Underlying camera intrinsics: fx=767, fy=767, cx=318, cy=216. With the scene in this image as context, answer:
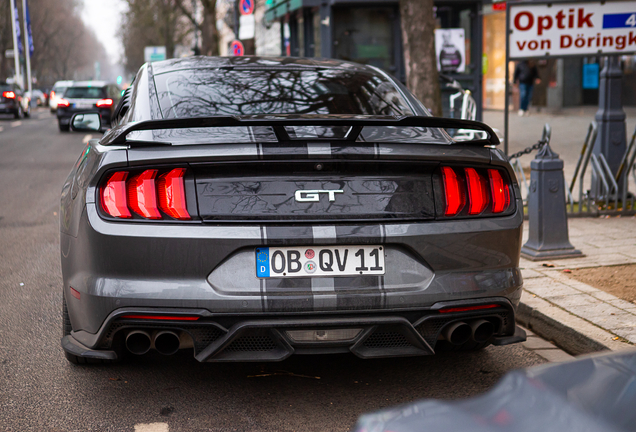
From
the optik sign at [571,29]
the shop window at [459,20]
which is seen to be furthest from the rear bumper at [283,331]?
the shop window at [459,20]

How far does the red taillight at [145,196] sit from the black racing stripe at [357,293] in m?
0.78

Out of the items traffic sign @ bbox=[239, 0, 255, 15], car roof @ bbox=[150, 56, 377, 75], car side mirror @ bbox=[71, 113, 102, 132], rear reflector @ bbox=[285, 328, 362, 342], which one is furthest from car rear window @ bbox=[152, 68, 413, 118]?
traffic sign @ bbox=[239, 0, 255, 15]

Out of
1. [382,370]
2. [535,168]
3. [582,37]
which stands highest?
[582,37]

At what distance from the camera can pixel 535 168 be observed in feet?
20.3

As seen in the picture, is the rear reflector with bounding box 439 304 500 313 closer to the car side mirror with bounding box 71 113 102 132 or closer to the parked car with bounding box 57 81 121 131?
the car side mirror with bounding box 71 113 102 132

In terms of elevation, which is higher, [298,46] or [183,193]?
[298,46]

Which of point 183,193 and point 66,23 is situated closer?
point 183,193

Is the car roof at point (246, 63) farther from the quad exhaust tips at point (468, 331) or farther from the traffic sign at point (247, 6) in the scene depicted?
the traffic sign at point (247, 6)

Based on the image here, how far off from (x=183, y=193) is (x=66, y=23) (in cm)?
10592

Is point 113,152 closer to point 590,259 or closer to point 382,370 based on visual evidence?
point 382,370

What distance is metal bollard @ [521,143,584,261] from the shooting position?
6.15m

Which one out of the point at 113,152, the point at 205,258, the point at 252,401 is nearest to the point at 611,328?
the point at 252,401

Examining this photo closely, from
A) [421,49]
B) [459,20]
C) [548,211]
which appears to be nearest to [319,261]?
[548,211]

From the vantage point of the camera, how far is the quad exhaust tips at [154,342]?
3090 millimetres
